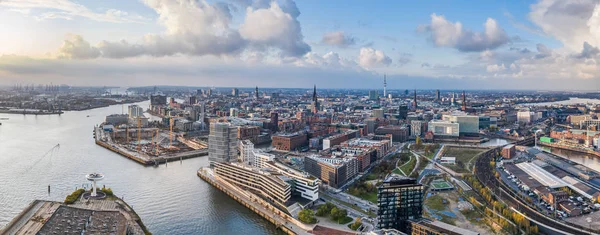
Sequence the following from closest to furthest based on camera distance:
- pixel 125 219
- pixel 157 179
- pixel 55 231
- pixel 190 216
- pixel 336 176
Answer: pixel 55 231, pixel 125 219, pixel 190 216, pixel 336 176, pixel 157 179

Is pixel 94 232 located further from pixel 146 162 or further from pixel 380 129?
pixel 380 129

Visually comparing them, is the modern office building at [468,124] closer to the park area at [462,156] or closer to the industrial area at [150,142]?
the park area at [462,156]

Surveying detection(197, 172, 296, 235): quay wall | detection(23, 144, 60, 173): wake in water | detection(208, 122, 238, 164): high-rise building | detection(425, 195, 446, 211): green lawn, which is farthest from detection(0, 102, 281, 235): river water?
detection(425, 195, 446, 211): green lawn

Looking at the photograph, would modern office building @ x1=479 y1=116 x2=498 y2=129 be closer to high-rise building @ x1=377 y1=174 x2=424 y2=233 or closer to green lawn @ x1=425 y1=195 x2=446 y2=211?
green lawn @ x1=425 y1=195 x2=446 y2=211

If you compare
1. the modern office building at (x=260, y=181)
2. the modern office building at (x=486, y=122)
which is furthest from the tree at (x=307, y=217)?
the modern office building at (x=486, y=122)

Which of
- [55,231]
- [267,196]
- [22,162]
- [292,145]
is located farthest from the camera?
[292,145]

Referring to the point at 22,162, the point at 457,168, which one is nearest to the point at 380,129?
the point at 457,168
